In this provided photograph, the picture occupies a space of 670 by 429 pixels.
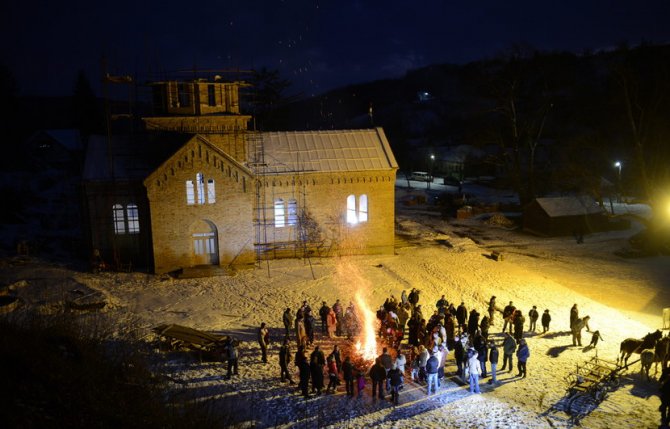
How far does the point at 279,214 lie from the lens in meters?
30.9

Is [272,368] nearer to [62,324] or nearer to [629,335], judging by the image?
[62,324]

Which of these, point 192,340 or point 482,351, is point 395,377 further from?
point 192,340

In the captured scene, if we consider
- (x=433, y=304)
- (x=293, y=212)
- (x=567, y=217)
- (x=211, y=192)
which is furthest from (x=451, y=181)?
(x=433, y=304)

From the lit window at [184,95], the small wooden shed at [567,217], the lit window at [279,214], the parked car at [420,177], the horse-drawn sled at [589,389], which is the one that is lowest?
the horse-drawn sled at [589,389]

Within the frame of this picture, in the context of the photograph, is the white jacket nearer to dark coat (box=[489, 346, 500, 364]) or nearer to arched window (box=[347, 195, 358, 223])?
dark coat (box=[489, 346, 500, 364])

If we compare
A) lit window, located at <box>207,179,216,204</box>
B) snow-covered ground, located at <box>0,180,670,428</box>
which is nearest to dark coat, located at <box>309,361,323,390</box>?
snow-covered ground, located at <box>0,180,670,428</box>

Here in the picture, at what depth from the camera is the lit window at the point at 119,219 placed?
28.8 m

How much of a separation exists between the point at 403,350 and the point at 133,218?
17.6 meters

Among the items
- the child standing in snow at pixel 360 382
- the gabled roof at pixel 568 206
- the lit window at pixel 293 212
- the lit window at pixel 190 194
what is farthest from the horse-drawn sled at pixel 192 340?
the gabled roof at pixel 568 206

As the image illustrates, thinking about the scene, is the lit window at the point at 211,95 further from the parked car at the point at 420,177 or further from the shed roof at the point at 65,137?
the parked car at the point at 420,177

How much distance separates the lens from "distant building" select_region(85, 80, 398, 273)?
92.6ft

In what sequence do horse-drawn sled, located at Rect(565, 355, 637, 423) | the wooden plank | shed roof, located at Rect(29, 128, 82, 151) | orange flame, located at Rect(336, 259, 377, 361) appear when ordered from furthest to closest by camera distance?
shed roof, located at Rect(29, 128, 82, 151) < orange flame, located at Rect(336, 259, 377, 361) < the wooden plank < horse-drawn sled, located at Rect(565, 355, 637, 423)

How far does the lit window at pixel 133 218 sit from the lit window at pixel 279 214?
773cm

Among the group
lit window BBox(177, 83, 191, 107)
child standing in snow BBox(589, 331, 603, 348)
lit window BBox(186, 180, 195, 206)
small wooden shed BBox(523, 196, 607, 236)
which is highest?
lit window BBox(177, 83, 191, 107)
